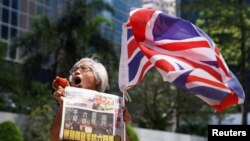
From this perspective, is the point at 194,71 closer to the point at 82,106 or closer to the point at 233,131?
the point at 82,106

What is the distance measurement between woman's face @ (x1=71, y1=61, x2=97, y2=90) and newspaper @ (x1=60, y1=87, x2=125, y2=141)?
0.10 m

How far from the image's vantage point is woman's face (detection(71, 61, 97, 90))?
3342 millimetres

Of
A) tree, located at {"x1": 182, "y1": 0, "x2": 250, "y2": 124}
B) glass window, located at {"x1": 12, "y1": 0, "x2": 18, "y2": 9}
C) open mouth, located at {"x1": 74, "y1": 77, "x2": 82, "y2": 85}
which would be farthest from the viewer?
glass window, located at {"x1": 12, "y1": 0, "x2": 18, "y2": 9}

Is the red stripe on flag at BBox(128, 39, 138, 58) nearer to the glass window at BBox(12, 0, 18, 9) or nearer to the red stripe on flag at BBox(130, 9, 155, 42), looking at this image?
the red stripe on flag at BBox(130, 9, 155, 42)

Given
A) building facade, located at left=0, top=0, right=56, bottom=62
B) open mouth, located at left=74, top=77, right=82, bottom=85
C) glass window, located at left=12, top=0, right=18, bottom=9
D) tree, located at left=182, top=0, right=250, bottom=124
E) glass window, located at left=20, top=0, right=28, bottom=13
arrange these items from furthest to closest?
glass window, located at left=20, top=0, right=28, bottom=13 < glass window, located at left=12, top=0, right=18, bottom=9 < building facade, located at left=0, top=0, right=56, bottom=62 < tree, located at left=182, top=0, right=250, bottom=124 < open mouth, located at left=74, top=77, right=82, bottom=85

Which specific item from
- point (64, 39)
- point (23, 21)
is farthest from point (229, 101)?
point (23, 21)

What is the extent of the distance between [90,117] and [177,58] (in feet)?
3.04

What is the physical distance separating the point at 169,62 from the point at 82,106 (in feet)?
2.79

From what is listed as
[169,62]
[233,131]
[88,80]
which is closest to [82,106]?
[88,80]

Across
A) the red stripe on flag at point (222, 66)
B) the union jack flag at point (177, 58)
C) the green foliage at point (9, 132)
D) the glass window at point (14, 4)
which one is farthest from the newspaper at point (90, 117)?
the glass window at point (14, 4)

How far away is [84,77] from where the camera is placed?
11.0ft

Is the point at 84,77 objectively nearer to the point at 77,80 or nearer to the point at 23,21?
the point at 77,80

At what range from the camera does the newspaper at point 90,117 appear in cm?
316

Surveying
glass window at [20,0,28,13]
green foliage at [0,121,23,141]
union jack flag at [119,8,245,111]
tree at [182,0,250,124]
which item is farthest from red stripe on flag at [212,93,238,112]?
glass window at [20,0,28,13]
